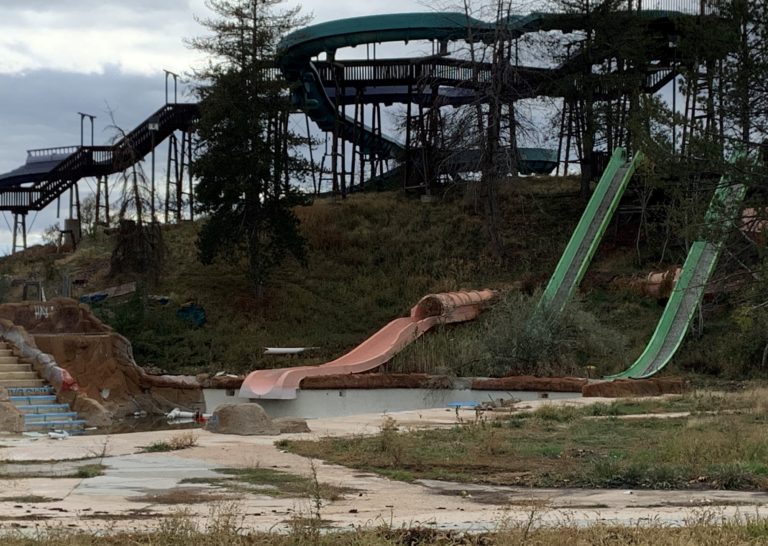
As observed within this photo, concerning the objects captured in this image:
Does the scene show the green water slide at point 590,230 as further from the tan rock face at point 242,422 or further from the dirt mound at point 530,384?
the tan rock face at point 242,422

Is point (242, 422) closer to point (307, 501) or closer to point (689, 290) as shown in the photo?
point (307, 501)

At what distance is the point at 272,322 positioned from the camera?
1211 inches

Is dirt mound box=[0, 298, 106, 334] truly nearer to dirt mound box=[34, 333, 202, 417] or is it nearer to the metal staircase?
dirt mound box=[34, 333, 202, 417]

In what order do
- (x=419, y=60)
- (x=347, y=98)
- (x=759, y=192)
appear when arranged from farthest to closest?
(x=347, y=98) < (x=419, y=60) < (x=759, y=192)

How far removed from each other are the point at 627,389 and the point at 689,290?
21.2 ft

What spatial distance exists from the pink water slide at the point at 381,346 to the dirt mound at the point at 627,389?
5.81 meters

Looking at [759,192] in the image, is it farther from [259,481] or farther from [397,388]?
[259,481]

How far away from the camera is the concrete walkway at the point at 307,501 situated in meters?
7.87

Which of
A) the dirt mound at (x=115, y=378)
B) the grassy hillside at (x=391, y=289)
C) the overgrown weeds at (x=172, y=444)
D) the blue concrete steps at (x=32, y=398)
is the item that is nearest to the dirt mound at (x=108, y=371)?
the dirt mound at (x=115, y=378)

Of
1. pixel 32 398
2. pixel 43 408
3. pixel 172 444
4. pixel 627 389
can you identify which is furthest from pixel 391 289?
pixel 172 444

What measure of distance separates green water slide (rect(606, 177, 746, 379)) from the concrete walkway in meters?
12.4

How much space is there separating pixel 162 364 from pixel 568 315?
10.6 m

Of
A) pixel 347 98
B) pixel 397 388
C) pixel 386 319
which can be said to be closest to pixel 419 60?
pixel 347 98

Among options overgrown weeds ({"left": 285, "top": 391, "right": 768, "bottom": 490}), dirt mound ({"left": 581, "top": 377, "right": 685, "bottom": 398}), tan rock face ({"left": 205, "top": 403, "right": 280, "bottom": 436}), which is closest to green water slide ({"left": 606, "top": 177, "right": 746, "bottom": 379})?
dirt mound ({"left": 581, "top": 377, "right": 685, "bottom": 398})
